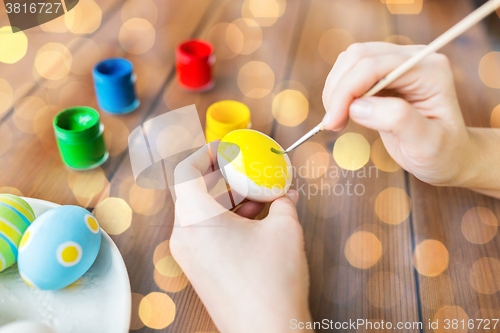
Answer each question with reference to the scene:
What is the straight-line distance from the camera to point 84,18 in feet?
3.87

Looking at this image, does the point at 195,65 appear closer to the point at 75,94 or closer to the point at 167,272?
the point at 75,94

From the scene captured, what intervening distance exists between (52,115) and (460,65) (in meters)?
1.18

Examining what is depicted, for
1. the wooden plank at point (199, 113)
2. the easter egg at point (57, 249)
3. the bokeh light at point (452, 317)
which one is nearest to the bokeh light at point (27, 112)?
the wooden plank at point (199, 113)

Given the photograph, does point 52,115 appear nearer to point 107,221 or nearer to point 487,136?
point 107,221

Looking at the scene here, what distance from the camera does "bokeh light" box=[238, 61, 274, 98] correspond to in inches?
39.2

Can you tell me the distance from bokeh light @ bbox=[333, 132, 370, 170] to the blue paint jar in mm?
528

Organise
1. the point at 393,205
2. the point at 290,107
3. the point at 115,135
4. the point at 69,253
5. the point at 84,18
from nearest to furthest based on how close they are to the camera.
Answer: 1. the point at 69,253
2. the point at 393,205
3. the point at 115,135
4. the point at 290,107
5. the point at 84,18

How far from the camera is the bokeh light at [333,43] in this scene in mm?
1126

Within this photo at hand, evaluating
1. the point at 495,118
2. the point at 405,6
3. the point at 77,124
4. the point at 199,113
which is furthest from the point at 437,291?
the point at 405,6

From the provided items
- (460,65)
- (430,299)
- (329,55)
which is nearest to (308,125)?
(329,55)

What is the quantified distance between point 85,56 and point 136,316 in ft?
2.66

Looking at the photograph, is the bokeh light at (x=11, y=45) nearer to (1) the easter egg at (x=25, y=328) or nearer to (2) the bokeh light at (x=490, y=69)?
(1) the easter egg at (x=25, y=328)

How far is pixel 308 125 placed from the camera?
0.89 m

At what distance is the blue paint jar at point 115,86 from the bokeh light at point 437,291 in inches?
30.0
